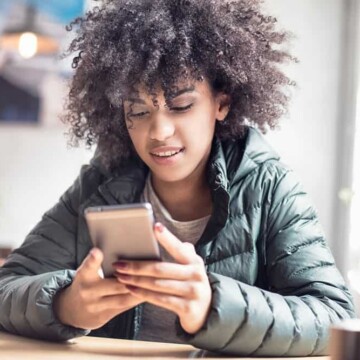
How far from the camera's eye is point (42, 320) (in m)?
1.22

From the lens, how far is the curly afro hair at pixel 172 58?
138cm

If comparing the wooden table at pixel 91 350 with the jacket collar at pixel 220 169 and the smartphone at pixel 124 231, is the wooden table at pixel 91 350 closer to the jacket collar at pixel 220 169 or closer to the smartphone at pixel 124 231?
the smartphone at pixel 124 231

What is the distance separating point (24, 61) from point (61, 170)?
0.43 m

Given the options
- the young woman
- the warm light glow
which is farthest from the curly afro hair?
the warm light glow

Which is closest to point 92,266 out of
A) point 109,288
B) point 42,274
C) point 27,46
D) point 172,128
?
point 109,288

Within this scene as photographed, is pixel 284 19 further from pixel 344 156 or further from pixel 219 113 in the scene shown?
pixel 219 113

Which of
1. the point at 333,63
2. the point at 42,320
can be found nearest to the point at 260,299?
the point at 42,320

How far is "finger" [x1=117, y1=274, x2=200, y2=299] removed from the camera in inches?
41.6

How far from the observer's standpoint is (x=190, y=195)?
4.96 feet

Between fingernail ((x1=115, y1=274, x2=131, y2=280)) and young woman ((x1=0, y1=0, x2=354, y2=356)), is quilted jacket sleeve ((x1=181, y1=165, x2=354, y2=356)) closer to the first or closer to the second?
young woman ((x1=0, y1=0, x2=354, y2=356))

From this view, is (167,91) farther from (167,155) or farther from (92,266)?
(92,266)

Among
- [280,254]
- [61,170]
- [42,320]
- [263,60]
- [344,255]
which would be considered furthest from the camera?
[61,170]

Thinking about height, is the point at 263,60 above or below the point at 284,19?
below

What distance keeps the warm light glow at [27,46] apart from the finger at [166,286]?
1.96 metres
